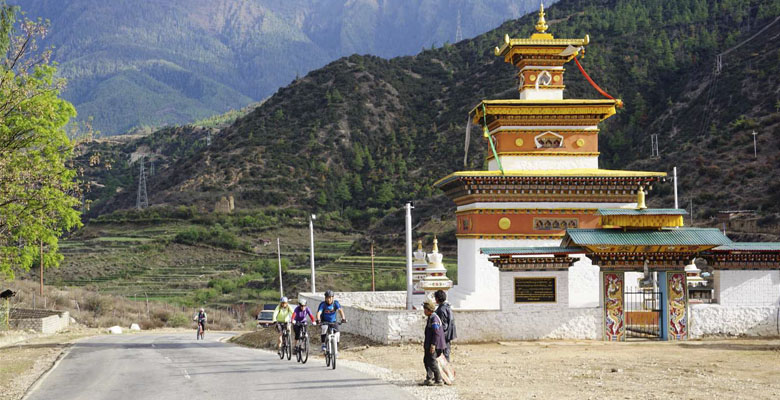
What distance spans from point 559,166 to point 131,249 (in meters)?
74.0

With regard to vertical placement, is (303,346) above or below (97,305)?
above

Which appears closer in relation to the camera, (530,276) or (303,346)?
(303,346)

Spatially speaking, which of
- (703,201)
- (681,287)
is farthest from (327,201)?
(681,287)

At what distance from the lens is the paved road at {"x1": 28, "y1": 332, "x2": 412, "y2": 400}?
1656 cm

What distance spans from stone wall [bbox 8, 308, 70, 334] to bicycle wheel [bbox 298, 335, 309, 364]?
94.8ft

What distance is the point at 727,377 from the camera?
17.9 m

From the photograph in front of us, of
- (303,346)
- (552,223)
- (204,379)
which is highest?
(552,223)

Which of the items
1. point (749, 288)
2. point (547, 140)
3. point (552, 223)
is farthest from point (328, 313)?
point (547, 140)

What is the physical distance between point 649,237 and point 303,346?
11749 millimetres

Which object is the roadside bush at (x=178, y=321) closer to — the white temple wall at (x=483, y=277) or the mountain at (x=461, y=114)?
the white temple wall at (x=483, y=277)

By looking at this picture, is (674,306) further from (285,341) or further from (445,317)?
(445,317)

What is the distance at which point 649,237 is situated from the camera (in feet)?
86.7

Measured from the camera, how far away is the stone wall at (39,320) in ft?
150

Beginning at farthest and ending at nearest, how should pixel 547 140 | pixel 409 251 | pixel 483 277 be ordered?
1. pixel 547 140
2. pixel 483 277
3. pixel 409 251
